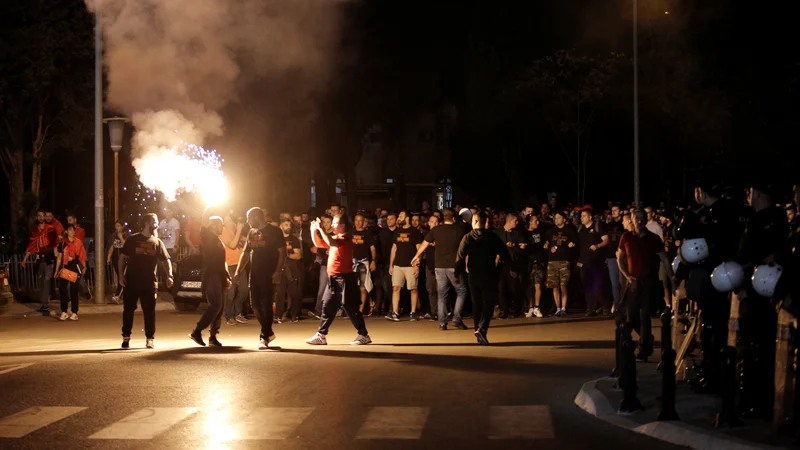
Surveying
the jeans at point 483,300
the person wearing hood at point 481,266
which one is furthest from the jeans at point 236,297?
the jeans at point 483,300

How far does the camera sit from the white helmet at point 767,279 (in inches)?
332

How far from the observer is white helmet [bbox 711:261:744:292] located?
912cm

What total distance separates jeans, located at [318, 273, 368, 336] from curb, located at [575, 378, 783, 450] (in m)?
5.00

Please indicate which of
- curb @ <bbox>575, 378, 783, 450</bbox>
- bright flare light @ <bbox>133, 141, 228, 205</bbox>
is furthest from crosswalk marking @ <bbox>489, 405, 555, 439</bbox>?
bright flare light @ <bbox>133, 141, 228, 205</bbox>

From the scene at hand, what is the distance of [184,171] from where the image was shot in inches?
920

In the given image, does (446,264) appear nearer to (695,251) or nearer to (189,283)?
(189,283)

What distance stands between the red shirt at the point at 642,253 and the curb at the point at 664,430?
135 inches

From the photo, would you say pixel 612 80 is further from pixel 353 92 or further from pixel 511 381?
pixel 511 381

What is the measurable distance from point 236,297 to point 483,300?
5534 mm

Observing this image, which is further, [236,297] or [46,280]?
[46,280]

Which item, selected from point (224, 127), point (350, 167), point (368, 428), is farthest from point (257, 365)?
point (350, 167)

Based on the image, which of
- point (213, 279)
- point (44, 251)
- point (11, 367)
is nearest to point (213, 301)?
point (213, 279)

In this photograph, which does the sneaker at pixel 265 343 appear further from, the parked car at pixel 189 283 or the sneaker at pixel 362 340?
the parked car at pixel 189 283

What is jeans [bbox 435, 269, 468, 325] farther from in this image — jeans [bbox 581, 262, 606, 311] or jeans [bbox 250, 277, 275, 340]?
jeans [bbox 250, 277, 275, 340]
